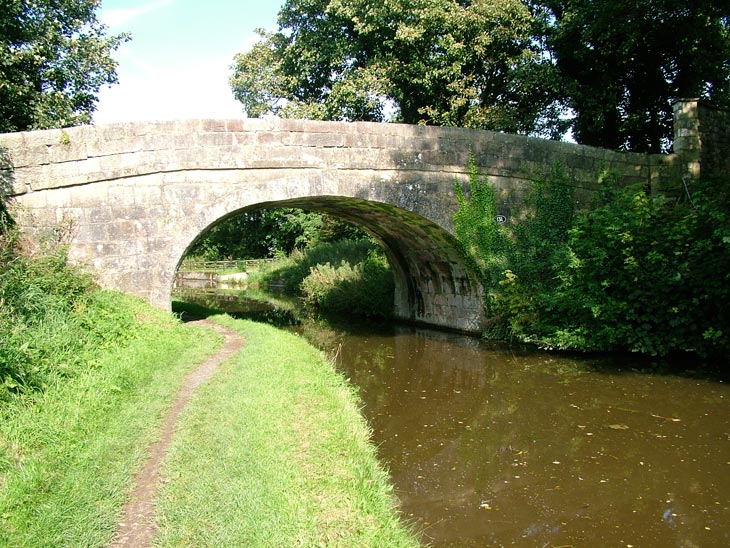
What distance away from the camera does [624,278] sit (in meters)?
8.67

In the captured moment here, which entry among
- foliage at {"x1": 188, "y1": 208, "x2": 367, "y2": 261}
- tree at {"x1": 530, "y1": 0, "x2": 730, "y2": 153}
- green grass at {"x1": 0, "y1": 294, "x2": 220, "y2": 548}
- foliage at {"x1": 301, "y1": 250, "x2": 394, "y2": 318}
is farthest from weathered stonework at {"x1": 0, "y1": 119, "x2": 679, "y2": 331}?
foliage at {"x1": 188, "y1": 208, "x2": 367, "y2": 261}

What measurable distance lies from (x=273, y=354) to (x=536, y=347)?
480 cm

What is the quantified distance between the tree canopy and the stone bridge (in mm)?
5016

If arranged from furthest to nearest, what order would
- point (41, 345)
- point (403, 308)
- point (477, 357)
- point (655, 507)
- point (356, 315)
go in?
point (356, 315), point (403, 308), point (477, 357), point (41, 345), point (655, 507)

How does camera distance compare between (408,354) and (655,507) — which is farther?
(408,354)

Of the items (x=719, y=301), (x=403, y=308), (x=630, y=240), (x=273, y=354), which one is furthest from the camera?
(x=403, y=308)

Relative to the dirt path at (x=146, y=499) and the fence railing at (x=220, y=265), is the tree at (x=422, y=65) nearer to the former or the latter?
the dirt path at (x=146, y=499)

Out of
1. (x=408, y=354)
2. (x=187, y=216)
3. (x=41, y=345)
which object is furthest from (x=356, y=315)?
(x=41, y=345)

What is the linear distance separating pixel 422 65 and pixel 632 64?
16.7ft

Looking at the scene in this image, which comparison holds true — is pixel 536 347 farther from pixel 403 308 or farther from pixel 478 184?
pixel 403 308

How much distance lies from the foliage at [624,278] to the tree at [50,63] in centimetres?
933

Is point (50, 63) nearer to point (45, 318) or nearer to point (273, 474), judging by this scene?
point (45, 318)

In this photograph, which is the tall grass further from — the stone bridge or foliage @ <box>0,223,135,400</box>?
the stone bridge

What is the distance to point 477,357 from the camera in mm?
9500
